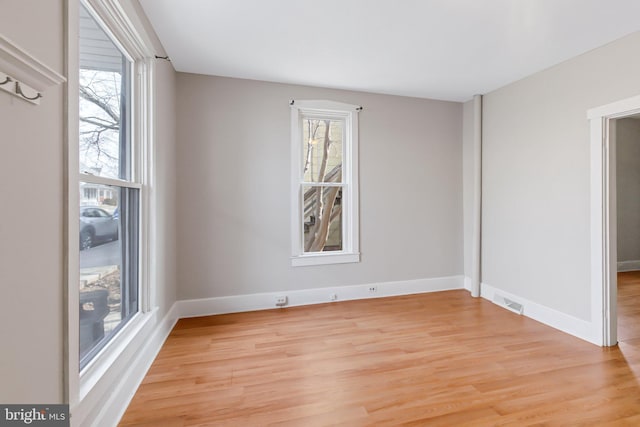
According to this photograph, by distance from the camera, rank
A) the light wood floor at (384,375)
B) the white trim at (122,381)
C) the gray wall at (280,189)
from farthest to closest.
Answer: the gray wall at (280,189) → the light wood floor at (384,375) → the white trim at (122,381)

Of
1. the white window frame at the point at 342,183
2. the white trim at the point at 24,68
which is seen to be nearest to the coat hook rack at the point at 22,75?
the white trim at the point at 24,68

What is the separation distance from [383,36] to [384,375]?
8.49ft

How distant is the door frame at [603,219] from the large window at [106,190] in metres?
3.62

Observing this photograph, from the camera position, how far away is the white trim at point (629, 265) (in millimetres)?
5093

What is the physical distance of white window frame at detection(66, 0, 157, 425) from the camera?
3.84 feet

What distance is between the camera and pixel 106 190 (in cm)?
171

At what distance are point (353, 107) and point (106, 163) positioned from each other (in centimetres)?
269

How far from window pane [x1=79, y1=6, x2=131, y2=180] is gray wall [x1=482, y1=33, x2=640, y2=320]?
3709 millimetres

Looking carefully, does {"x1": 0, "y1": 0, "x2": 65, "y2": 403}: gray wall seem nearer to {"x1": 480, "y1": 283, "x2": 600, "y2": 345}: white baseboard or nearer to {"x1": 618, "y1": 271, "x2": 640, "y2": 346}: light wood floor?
{"x1": 480, "y1": 283, "x2": 600, "y2": 345}: white baseboard

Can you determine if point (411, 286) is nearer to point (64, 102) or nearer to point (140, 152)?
point (140, 152)

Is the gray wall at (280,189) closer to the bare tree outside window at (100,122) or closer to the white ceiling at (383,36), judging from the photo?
the white ceiling at (383,36)

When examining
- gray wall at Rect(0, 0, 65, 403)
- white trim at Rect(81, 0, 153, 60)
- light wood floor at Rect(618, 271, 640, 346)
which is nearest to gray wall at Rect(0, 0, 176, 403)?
gray wall at Rect(0, 0, 65, 403)

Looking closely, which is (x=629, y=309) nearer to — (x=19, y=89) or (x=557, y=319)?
(x=557, y=319)

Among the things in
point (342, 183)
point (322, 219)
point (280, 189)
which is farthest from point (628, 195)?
point (280, 189)
